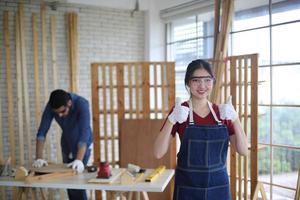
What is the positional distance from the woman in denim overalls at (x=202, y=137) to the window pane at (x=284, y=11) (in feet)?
7.35

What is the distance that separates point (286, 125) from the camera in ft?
13.2

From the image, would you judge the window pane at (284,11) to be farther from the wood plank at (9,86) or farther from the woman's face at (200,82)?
the wood plank at (9,86)

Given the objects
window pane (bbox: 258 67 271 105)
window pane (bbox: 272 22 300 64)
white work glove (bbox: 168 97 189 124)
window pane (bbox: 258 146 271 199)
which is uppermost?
window pane (bbox: 272 22 300 64)

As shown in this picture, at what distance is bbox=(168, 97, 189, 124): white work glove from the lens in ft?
6.98

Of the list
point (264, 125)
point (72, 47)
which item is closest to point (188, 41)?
point (72, 47)

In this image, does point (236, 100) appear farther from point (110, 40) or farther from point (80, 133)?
point (110, 40)

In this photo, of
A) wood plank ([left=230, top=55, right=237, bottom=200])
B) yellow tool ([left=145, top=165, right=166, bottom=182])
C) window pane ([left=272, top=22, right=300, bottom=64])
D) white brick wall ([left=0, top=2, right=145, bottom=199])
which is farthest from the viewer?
white brick wall ([left=0, top=2, right=145, bottom=199])

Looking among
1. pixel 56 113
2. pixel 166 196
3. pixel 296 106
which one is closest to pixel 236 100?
pixel 296 106

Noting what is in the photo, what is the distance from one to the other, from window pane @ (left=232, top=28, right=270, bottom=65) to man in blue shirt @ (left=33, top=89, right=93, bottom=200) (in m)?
2.27

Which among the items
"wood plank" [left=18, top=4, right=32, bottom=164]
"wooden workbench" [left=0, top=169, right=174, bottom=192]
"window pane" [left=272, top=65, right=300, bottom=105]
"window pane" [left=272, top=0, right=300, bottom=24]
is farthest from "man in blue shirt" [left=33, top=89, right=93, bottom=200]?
"window pane" [left=272, top=0, right=300, bottom=24]

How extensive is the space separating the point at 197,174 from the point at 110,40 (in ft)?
12.7

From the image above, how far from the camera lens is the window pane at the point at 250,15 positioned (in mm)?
4270

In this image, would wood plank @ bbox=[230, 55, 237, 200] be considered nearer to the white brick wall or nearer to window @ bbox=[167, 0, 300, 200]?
window @ bbox=[167, 0, 300, 200]

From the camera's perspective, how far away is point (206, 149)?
2.22m
